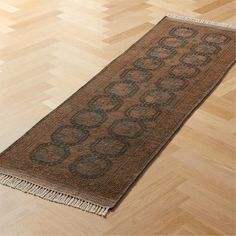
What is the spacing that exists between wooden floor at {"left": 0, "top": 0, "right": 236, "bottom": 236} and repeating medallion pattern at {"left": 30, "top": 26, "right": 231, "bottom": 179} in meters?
0.14

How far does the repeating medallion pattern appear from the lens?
1.85m

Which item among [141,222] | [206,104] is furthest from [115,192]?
[206,104]

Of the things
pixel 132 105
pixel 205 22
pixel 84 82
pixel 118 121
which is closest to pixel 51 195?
pixel 118 121

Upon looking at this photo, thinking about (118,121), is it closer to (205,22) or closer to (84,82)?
(84,82)

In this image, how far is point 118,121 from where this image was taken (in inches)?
80.0

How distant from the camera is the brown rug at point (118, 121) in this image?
174 cm

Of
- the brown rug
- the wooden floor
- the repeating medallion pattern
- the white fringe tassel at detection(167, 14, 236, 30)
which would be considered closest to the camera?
the wooden floor

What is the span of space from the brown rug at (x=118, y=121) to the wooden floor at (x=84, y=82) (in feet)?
0.14

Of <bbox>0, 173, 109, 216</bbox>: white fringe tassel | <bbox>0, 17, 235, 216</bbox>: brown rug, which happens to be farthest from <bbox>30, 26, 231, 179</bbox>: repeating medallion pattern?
<bbox>0, 173, 109, 216</bbox>: white fringe tassel

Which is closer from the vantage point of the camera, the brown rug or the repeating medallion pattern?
the brown rug

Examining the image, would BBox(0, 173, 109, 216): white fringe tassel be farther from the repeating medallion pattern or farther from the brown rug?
the repeating medallion pattern

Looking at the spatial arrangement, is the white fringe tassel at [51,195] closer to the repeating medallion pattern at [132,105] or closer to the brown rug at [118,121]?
the brown rug at [118,121]

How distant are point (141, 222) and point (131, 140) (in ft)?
1.33

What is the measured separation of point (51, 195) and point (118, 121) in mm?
460
